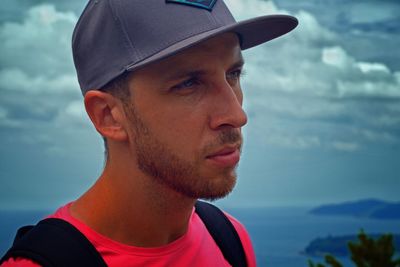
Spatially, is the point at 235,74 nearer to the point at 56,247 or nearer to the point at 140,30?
the point at 140,30

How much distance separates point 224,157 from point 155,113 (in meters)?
0.51

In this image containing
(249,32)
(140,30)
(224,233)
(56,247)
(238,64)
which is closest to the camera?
(56,247)

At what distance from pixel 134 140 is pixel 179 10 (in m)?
0.87

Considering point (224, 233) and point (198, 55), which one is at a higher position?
point (198, 55)

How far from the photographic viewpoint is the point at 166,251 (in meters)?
3.95

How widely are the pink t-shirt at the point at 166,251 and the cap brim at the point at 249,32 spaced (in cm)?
111

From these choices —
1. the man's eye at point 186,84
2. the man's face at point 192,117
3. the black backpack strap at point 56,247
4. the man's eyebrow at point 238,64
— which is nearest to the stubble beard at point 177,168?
the man's face at point 192,117

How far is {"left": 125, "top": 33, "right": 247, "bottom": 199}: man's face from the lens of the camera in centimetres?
351

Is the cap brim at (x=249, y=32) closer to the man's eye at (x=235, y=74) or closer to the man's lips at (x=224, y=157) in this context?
the man's eye at (x=235, y=74)

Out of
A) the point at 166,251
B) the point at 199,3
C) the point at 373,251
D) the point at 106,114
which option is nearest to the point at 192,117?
the point at 106,114

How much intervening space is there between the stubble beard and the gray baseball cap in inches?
12.9

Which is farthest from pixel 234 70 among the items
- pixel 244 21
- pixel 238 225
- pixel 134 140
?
pixel 238 225

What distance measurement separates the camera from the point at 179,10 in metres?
3.58

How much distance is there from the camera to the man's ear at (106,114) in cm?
372
